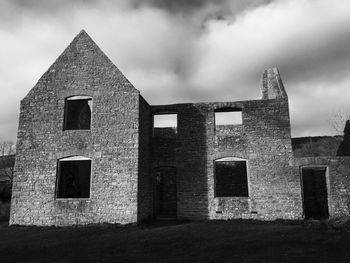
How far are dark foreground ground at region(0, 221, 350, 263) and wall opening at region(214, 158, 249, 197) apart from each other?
6182 millimetres

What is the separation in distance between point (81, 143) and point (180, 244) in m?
6.62

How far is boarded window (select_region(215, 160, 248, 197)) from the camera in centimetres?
1850

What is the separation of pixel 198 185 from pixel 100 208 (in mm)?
4522

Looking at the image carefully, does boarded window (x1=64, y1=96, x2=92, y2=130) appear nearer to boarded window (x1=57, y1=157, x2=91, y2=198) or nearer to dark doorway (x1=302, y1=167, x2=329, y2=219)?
boarded window (x1=57, y1=157, x2=91, y2=198)

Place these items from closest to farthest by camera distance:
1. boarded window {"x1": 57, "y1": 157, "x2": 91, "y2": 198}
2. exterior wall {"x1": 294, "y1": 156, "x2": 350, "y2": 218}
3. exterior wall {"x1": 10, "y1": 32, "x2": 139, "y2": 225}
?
exterior wall {"x1": 10, "y1": 32, "x2": 139, "y2": 225}
exterior wall {"x1": 294, "y1": 156, "x2": 350, "y2": 218}
boarded window {"x1": 57, "y1": 157, "x2": 91, "y2": 198}

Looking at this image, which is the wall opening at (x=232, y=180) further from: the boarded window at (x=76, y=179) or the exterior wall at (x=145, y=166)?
the boarded window at (x=76, y=179)

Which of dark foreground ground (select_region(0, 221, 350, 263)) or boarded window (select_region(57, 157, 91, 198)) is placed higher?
boarded window (select_region(57, 157, 91, 198))

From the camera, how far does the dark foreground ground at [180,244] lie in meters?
7.68

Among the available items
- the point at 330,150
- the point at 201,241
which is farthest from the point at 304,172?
the point at 201,241

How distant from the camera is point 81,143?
1341cm

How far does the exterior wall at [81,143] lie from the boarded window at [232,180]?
7512 mm

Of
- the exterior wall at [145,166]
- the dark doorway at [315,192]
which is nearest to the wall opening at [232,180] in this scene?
the dark doorway at [315,192]

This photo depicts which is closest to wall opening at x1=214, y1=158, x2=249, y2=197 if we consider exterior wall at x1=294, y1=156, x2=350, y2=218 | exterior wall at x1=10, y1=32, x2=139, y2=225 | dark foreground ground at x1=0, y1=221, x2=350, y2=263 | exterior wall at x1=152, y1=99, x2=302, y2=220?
exterior wall at x1=152, y1=99, x2=302, y2=220

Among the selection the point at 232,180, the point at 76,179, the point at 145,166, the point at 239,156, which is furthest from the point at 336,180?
the point at 76,179
